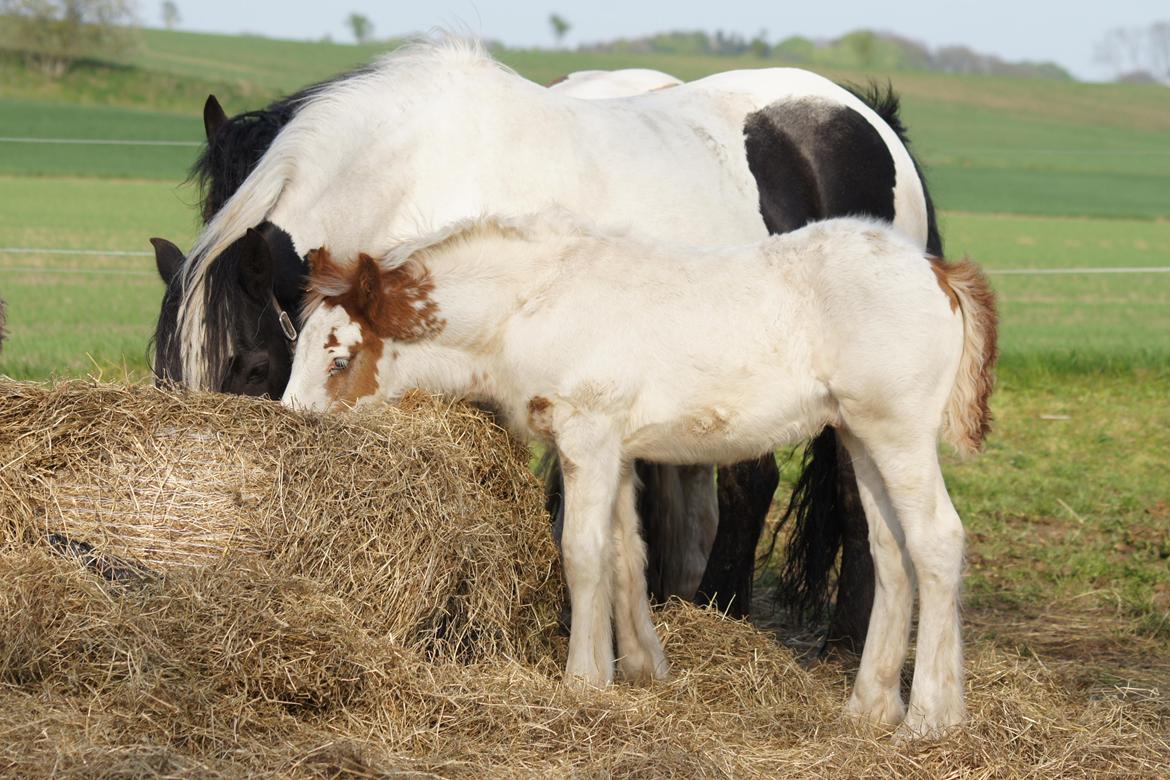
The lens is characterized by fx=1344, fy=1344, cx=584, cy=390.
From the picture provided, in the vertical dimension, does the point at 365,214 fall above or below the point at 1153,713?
above

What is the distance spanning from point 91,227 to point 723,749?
701 inches

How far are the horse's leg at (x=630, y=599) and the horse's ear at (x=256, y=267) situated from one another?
4.20 feet

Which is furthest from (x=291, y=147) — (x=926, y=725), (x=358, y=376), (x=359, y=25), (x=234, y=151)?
(x=359, y=25)

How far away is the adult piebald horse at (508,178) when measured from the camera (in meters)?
4.30

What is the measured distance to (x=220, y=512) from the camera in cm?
368

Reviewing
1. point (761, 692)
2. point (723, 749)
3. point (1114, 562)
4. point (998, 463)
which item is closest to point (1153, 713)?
point (761, 692)

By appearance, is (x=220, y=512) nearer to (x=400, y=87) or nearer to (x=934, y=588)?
(x=400, y=87)

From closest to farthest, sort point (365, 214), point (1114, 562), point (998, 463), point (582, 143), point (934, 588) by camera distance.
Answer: point (934, 588) < point (365, 214) < point (582, 143) < point (1114, 562) < point (998, 463)

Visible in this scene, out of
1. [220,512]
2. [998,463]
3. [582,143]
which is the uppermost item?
[582,143]

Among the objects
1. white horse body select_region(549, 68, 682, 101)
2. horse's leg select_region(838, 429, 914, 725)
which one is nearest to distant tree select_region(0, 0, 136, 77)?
white horse body select_region(549, 68, 682, 101)

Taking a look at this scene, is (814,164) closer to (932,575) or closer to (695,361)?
(695,361)

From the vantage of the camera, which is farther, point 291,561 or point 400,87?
point 400,87

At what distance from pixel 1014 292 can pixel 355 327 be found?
13.8 m

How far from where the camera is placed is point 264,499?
370cm
